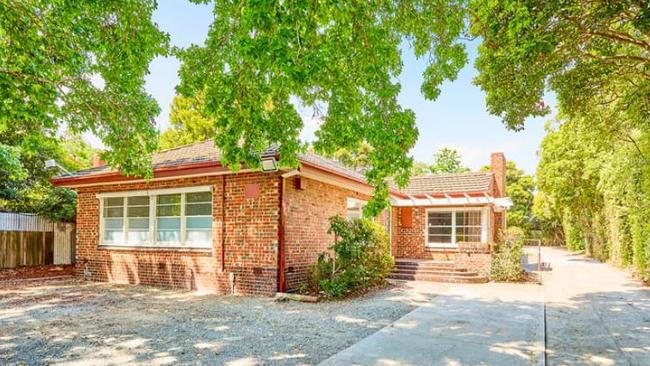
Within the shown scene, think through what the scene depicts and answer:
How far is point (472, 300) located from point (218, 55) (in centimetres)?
725

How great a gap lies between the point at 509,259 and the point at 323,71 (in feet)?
33.1

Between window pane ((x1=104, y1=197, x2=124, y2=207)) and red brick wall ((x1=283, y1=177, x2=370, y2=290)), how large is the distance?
5498mm

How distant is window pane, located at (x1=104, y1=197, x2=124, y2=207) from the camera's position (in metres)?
11.9

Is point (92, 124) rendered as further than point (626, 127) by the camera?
No

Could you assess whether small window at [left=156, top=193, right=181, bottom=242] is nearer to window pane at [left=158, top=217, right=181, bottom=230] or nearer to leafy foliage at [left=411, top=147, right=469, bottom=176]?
window pane at [left=158, top=217, right=181, bottom=230]

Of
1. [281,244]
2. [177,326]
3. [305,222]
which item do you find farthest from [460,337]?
[305,222]

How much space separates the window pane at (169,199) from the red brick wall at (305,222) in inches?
130

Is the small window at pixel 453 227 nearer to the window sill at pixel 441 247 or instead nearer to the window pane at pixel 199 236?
the window sill at pixel 441 247

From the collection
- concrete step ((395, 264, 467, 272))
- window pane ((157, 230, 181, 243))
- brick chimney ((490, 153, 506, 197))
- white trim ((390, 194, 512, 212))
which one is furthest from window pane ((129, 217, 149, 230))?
brick chimney ((490, 153, 506, 197))

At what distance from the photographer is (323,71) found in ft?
16.3

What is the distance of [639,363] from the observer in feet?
16.3

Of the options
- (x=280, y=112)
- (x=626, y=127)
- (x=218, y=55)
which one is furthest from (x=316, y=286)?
(x=626, y=127)

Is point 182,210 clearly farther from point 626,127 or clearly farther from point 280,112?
point 626,127

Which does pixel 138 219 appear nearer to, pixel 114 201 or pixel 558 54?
pixel 114 201
